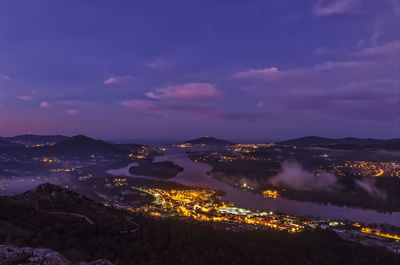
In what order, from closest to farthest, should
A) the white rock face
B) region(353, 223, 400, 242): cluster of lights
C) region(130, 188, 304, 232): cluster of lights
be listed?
the white rock face
region(353, 223, 400, 242): cluster of lights
region(130, 188, 304, 232): cluster of lights

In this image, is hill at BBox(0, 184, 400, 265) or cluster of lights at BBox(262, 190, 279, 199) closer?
hill at BBox(0, 184, 400, 265)

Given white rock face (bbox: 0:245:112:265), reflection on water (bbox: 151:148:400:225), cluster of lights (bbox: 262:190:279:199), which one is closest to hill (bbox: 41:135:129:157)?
reflection on water (bbox: 151:148:400:225)

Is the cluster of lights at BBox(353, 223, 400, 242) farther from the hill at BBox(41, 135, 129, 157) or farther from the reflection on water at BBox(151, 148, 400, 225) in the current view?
the hill at BBox(41, 135, 129, 157)

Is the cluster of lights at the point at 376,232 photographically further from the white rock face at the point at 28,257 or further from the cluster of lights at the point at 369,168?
the cluster of lights at the point at 369,168

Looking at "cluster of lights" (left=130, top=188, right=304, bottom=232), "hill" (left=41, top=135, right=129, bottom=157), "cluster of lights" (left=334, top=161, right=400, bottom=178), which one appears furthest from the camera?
"hill" (left=41, top=135, right=129, bottom=157)

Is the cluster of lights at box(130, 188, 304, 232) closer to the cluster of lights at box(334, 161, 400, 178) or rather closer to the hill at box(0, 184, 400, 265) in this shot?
the hill at box(0, 184, 400, 265)

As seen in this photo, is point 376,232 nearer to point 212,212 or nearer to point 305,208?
point 305,208

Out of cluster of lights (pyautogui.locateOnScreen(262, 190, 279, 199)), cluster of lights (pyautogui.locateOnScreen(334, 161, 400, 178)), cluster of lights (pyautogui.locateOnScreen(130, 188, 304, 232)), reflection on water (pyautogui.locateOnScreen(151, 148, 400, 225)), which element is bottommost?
reflection on water (pyautogui.locateOnScreen(151, 148, 400, 225))

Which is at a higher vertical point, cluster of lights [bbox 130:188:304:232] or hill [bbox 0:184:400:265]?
hill [bbox 0:184:400:265]

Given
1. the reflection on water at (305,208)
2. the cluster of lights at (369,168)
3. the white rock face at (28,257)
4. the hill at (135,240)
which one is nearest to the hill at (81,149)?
the reflection on water at (305,208)

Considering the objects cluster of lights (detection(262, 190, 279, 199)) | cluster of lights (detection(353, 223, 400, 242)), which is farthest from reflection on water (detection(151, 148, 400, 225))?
cluster of lights (detection(353, 223, 400, 242))

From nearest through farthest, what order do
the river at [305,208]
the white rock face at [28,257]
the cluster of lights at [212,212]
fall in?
1. the white rock face at [28,257]
2. the cluster of lights at [212,212]
3. the river at [305,208]
